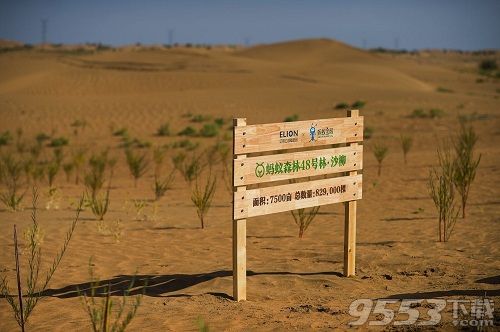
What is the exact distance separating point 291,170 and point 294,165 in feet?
0.18

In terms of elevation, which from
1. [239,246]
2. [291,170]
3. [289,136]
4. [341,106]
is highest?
[341,106]

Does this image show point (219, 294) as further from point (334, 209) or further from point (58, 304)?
point (334, 209)

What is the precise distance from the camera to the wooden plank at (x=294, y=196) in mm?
5895

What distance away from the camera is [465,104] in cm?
2759

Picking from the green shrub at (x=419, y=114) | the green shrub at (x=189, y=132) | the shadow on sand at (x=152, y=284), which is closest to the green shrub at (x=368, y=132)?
the green shrub at (x=419, y=114)

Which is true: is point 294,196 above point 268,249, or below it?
above

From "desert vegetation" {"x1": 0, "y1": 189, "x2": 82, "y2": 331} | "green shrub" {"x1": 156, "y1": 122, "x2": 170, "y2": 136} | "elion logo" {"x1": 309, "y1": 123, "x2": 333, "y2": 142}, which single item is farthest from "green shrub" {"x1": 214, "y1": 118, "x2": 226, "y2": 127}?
"elion logo" {"x1": 309, "y1": 123, "x2": 333, "y2": 142}

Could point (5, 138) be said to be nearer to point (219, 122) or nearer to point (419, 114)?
point (219, 122)

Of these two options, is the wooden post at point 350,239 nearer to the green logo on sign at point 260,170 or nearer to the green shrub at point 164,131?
the green logo on sign at point 260,170

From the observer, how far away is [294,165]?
629 cm

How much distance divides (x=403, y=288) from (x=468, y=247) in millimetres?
1867

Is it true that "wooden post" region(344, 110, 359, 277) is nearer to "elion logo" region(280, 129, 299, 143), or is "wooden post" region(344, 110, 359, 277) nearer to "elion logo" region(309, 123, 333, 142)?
"elion logo" region(309, 123, 333, 142)
